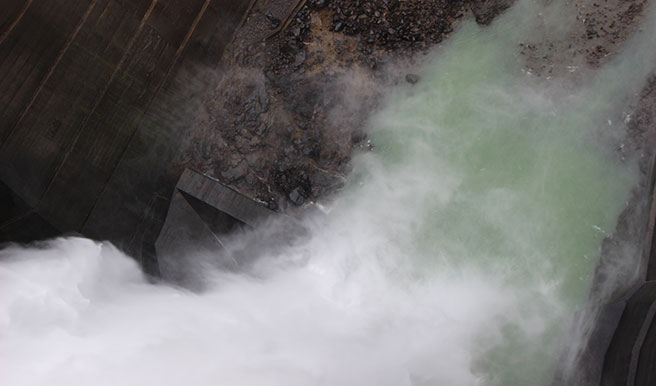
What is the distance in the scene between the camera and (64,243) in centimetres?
908

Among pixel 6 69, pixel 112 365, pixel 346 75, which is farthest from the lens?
pixel 346 75

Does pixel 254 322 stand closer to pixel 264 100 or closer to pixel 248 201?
pixel 248 201

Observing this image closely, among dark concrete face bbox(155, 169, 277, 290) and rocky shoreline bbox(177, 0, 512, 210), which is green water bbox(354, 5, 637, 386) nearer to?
rocky shoreline bbox(177, 0, 512, 210)

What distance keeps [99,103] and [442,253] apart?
8.13 m

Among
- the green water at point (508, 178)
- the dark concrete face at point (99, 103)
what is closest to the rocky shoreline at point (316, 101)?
the green water at point (508, 178)

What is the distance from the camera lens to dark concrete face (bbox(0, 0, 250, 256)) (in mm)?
8758

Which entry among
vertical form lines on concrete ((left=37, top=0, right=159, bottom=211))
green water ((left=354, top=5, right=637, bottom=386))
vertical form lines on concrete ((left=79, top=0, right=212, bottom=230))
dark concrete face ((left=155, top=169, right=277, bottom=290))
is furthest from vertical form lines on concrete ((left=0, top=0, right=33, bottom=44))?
green water ((left=354, top=5, right=637, bottom=386))

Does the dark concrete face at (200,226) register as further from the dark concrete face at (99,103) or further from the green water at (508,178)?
the green water at (508,178)

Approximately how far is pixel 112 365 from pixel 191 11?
24.6 feet

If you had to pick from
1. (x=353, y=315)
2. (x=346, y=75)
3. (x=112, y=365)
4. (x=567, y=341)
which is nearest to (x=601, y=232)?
(x=567, y=341)

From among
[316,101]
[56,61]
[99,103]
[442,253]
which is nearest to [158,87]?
[99,103]

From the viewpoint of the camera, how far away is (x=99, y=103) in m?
9.20

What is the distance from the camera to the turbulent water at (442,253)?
8836 millimetres

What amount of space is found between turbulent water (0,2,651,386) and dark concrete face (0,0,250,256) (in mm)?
888
